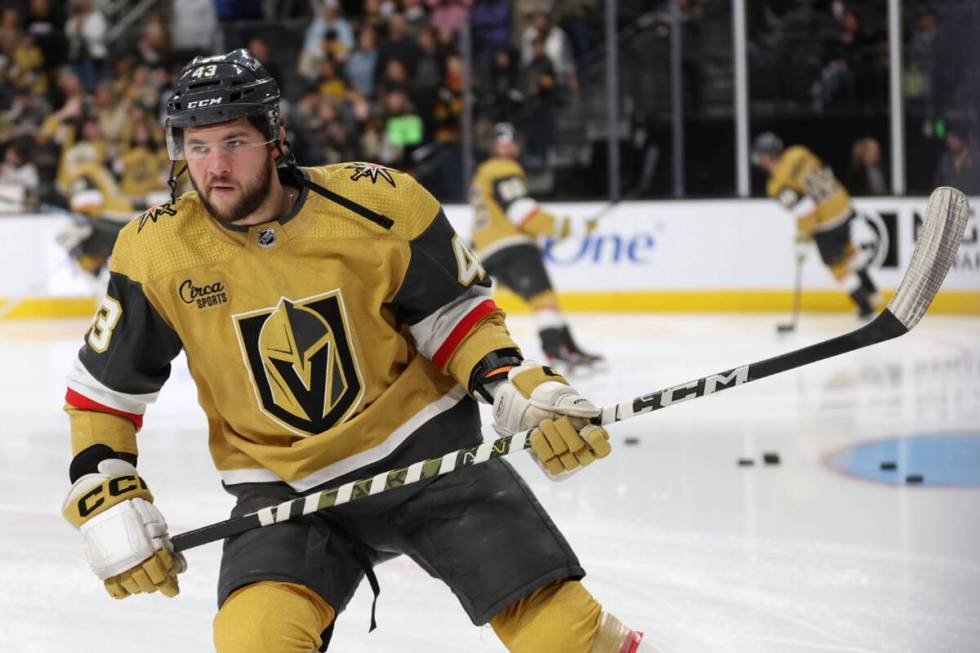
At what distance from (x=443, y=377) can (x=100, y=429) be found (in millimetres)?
487

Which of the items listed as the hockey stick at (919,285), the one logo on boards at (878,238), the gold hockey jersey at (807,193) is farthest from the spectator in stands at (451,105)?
the hockey stick at (919,285)

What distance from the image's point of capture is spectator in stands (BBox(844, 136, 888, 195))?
814 centimetres

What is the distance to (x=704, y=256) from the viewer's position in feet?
27.3

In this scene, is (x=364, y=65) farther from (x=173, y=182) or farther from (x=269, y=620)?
(x=269, y=620)

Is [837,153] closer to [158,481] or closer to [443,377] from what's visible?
[158,481]

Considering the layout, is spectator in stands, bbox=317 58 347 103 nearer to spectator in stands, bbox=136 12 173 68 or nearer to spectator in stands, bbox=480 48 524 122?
spectator in stands, bbox=480 48 524 122

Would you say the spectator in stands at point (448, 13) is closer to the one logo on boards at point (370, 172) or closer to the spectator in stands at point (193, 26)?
the spectator in stands at point (193, 26)

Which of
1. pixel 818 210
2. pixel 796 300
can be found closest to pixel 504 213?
pixel 796 300

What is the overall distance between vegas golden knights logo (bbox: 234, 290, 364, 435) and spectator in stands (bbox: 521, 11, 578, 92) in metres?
6.88

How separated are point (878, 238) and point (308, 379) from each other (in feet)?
21.8

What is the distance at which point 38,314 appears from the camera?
358 inches

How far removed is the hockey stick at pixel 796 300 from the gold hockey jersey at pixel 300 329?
560 cm

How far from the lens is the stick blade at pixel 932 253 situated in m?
1.81

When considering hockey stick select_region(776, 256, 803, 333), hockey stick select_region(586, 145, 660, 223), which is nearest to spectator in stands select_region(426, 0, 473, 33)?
hockey stick select_region(586, 145, 660, 223)
